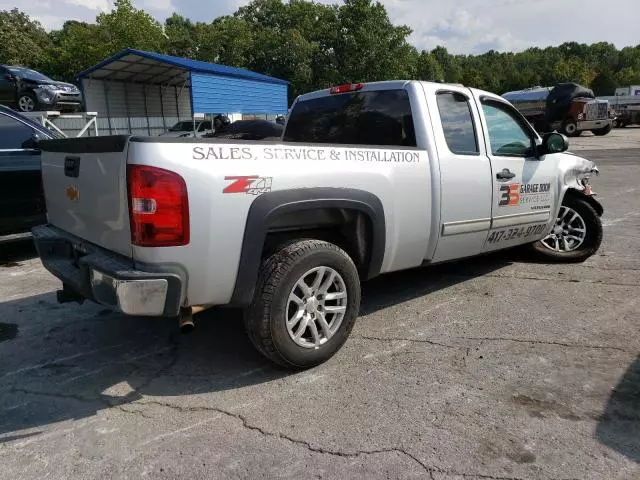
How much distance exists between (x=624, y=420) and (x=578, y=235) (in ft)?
10.6

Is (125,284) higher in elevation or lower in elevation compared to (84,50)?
lower

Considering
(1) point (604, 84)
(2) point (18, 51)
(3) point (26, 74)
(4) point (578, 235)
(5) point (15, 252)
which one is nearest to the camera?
(4) point (578, 235)

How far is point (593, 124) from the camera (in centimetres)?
2742

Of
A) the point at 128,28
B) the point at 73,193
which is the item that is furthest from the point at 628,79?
A: the point at 73,193

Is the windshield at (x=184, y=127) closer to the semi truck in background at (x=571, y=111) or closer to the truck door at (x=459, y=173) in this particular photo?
the semi truck in background at (x=571, y=111)

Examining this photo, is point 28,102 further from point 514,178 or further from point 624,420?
point 624,420

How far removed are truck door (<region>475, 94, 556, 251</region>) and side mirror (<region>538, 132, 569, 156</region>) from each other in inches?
3.8

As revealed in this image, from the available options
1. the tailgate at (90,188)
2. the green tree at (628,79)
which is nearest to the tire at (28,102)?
the tailgate at (90,188)

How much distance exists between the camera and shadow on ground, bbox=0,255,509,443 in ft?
10.2

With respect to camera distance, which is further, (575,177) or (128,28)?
(128,28)

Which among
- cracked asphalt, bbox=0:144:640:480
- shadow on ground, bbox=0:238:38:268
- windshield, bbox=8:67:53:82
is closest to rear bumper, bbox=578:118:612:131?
windshield, bbox=8:67:53:82

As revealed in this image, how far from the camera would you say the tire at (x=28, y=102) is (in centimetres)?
1403

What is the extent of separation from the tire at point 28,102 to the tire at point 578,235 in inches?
Answer: 521

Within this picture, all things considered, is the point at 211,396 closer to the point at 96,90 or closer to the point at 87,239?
the point at 87,239
